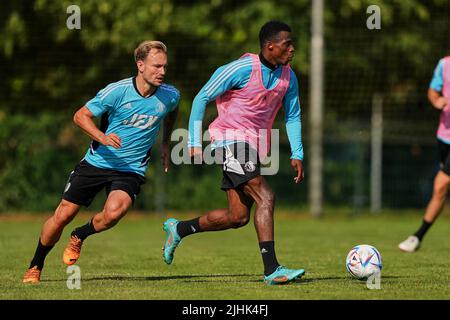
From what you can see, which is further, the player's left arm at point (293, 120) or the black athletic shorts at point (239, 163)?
the player's left arm at point (293, 120)

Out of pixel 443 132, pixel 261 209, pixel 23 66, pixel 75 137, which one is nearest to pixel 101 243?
pixel 443 132

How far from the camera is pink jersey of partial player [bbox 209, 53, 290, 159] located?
8258 mm

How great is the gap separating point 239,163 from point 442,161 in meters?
4.64

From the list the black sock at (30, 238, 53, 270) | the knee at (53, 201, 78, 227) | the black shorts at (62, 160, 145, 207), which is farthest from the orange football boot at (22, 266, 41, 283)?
the black shorts at (62, 160, 145, 207)

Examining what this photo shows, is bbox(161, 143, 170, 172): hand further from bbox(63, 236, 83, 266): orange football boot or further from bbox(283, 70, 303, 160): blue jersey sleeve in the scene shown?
bbox(283, 70, 303, 160): blue jersey sleeve

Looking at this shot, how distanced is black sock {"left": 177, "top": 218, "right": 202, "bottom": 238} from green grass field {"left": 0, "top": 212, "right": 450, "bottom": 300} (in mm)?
396

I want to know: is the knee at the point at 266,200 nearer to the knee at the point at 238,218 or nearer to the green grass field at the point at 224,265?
the knee at the point at 238,218

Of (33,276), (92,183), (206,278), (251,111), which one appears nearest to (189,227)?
(206,278)

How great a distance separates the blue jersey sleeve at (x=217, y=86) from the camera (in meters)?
8.05

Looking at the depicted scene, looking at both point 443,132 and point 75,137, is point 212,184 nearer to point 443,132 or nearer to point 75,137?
point 75,137

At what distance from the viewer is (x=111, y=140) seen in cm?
789

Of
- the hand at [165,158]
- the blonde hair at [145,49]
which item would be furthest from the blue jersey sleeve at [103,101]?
the hand at [165,158]

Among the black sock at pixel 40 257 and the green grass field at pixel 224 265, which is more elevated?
the black sock at pixel 40 257

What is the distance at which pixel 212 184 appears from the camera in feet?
70.0
